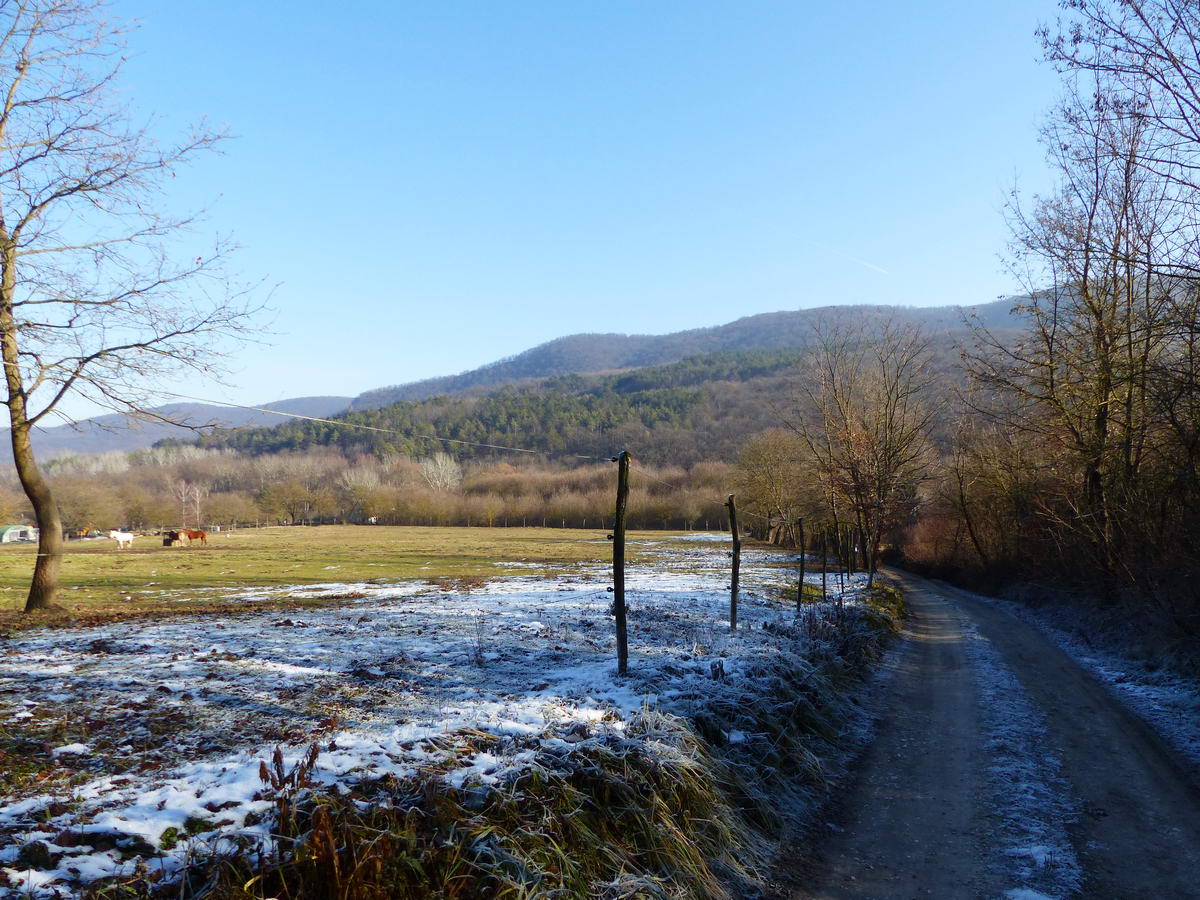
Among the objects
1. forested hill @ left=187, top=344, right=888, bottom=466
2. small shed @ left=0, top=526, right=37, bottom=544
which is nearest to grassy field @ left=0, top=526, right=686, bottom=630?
small shed @ left=0, top=526, right=37, bottom=544

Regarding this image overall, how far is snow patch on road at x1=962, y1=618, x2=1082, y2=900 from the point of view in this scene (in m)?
5.58

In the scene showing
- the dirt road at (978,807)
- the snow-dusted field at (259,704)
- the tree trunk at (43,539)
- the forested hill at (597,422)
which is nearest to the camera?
the snow-dusted field at (259,704)

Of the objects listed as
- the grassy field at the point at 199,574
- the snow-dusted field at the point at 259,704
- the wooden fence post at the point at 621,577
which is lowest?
the grassy field at the point at 199,574

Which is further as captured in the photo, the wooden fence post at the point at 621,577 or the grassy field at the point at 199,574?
the grassy field at the point at 199,574

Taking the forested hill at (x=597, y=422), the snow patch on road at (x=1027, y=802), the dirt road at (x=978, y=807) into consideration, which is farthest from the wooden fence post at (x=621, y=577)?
the forested hill at (x=597, y=422)

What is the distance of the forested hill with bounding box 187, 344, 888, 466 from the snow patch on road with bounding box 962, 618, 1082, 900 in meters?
101

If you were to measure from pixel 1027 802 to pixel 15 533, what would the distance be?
112m

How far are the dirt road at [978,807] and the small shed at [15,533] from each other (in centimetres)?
8731

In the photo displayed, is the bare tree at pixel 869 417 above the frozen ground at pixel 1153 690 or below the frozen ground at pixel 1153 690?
above

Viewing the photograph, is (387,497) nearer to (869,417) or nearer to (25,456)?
(869,417)

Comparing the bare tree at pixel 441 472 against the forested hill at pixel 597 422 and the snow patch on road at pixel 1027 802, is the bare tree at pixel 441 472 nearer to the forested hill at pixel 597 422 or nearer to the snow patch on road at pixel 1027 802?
the forested hill at pixel 597 422

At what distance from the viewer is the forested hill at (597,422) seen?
128 metres

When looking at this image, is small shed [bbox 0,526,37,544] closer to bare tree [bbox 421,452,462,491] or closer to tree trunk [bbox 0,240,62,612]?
bare tree [bbox 421,452,462,491]

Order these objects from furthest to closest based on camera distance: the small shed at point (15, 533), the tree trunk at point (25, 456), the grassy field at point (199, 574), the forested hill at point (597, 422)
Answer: the forested hill at point (597, 422), the small shed at point (15, 533), the grassy field at point (199, 574), the tree trunk at point (25, 456)
